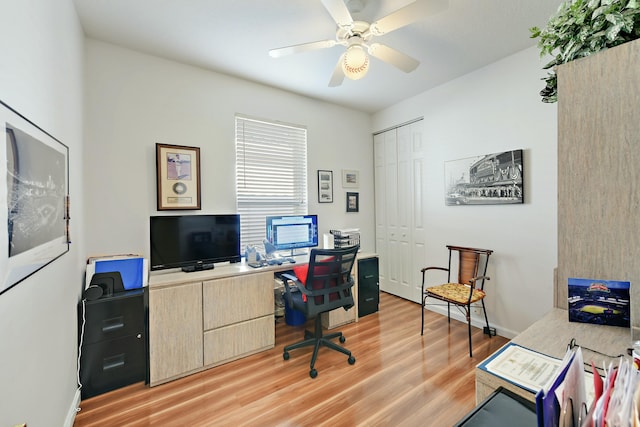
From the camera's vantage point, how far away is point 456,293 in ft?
8.88

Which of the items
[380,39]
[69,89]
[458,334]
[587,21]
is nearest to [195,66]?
[69,89]

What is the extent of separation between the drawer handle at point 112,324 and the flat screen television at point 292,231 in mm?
1468

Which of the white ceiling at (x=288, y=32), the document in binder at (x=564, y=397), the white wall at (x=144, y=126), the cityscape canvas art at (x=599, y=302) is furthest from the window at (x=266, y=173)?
the document in binder at (x=564, y=397)

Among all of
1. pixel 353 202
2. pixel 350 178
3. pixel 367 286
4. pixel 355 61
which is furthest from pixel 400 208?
pixel 355 61

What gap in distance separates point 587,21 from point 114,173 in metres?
3.20

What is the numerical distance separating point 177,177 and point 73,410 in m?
1.86

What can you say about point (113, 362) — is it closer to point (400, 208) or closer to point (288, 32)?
point (288, 32)

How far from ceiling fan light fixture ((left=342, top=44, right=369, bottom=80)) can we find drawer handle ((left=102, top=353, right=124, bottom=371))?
8.80ft

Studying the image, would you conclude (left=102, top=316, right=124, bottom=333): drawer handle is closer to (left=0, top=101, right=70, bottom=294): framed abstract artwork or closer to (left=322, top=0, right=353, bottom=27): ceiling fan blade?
(left=0, top=101, right=70, bottom=294): framed abstract artwork

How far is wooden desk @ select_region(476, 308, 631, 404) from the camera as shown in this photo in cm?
89

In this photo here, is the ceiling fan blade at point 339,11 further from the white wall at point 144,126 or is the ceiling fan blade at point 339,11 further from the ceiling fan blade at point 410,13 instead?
the white wall at point 144,126

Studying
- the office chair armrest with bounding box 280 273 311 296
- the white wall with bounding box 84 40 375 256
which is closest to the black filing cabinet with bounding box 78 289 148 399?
the white wall with bounding box 84 40 375 256

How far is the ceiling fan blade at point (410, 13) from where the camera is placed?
1.52 meters

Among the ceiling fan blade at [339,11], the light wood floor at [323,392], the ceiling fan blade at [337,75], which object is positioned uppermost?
the ceiling fan blade at [339,11]
